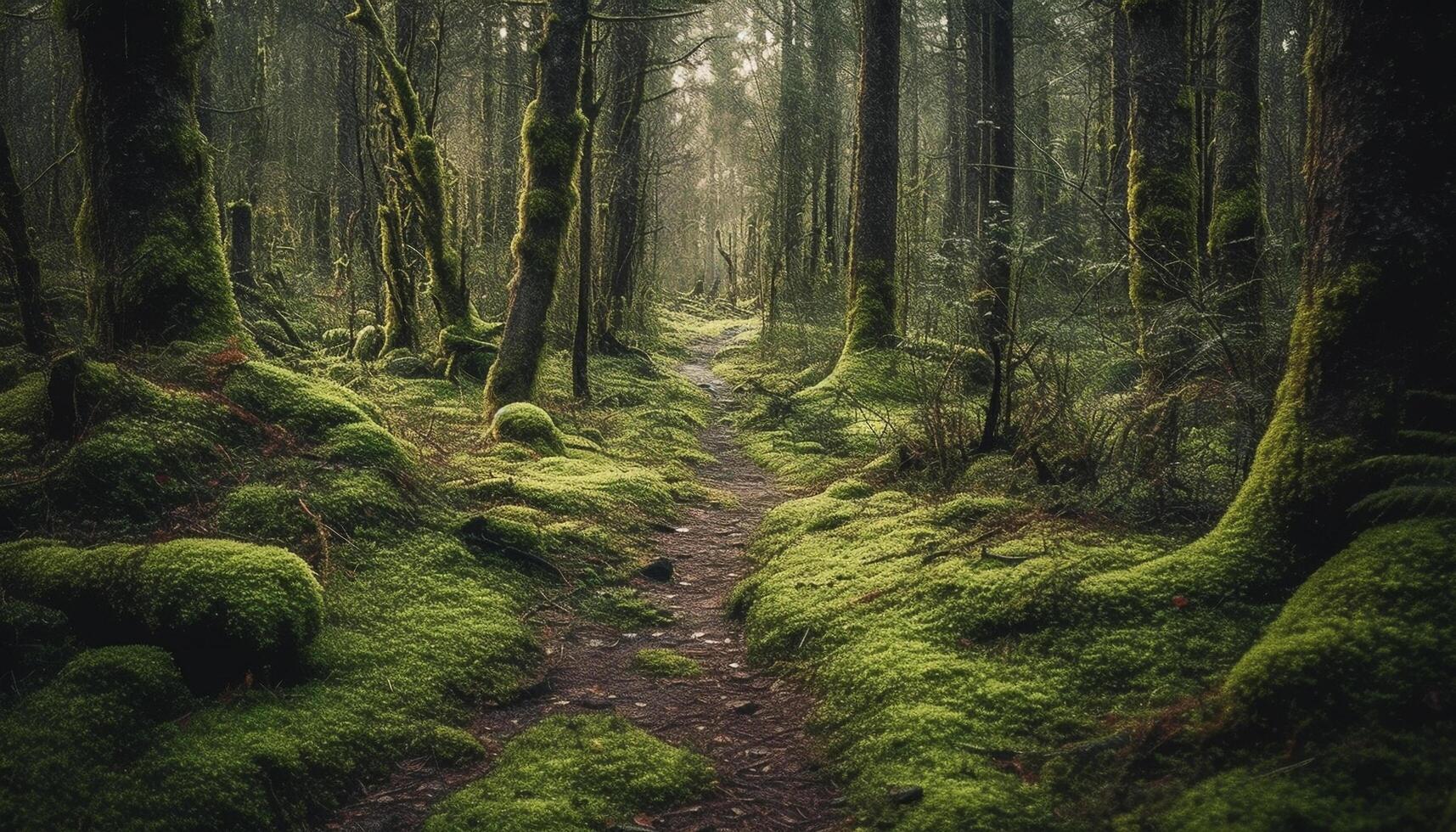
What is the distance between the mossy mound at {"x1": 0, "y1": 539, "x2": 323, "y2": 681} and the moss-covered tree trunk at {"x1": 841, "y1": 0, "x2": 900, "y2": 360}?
33.1 ft

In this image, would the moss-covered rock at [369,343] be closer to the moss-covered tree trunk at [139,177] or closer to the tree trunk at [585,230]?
the tree trunk at [585,230]

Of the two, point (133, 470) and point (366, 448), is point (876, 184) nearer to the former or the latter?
point (366, 448)

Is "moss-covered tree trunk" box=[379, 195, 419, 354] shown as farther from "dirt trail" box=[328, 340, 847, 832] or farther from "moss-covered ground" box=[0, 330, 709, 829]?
"dirt trail" box=[328, 340, 847, 832]

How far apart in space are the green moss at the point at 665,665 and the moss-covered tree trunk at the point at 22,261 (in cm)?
A: 403

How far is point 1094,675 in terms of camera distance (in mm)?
3480

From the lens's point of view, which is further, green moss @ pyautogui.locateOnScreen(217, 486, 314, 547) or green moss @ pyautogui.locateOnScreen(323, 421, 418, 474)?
green moss @ pyautogui.locateOnScreen(323, 421, 418, 474)

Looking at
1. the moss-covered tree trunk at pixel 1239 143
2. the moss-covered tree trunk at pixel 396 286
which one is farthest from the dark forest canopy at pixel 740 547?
the moss-covered tree trunk at pixel 1239 143

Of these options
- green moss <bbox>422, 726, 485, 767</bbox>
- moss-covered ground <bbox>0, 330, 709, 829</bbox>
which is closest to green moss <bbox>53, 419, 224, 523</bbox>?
moss-covered ground <bbox>0, 330, 709, 829</bbox>

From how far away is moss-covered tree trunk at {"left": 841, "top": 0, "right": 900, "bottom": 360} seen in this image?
12.8 m

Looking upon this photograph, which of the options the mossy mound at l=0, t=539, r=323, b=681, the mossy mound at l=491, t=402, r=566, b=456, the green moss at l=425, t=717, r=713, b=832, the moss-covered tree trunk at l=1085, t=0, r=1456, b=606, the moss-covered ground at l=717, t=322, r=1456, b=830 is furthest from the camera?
the mossy mound at l=491, t=402, r=566, b=456

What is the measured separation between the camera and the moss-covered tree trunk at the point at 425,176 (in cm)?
1037

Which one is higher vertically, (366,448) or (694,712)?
(366,448)

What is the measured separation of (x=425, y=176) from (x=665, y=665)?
8.53 metres

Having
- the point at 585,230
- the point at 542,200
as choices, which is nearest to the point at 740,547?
the point at 542,200
